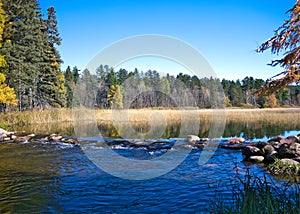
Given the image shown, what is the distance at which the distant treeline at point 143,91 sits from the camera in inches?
1734

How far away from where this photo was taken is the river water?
229 inches

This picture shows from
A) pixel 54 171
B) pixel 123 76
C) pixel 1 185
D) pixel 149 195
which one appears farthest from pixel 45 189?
pixel 123 76

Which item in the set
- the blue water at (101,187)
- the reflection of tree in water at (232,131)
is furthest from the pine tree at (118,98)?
the blue water at (101,187)

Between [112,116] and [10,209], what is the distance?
27.7 m

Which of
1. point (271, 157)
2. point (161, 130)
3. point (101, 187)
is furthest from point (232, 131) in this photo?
point (101, 187)

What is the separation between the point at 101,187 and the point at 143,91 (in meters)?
36.9

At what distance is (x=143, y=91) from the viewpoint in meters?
43.8

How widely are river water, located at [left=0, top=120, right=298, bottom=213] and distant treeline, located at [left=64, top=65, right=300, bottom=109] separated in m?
21.6

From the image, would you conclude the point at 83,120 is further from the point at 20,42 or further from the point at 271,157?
the point at 271,157

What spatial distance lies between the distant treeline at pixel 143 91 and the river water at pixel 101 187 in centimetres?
2163

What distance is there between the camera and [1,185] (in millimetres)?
7289

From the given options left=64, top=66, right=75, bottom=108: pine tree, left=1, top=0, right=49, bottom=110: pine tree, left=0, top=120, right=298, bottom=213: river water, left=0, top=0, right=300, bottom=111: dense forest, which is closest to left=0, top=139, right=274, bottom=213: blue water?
left=0, top=120, right=298, bottom=213: river water

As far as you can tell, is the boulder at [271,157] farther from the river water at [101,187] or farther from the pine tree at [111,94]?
the pine tree at [111,94]

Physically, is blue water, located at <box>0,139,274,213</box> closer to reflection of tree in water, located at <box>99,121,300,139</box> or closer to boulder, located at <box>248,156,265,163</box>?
boulder, located at <box>248,156,265,163</box>
